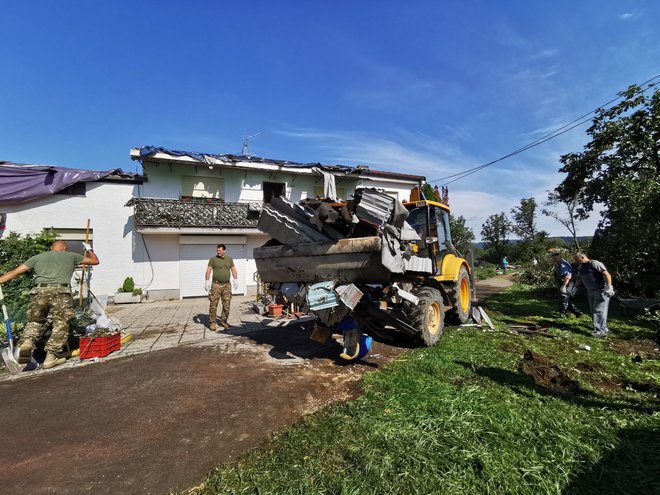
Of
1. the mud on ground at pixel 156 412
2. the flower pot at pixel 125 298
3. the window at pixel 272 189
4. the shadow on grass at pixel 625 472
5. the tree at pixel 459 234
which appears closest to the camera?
the shadow on grass at pixel 625 472

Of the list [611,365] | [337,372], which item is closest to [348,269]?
[337,372]

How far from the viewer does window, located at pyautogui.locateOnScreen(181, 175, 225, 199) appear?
13859 millimetres

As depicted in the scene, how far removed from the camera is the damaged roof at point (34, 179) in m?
10.8

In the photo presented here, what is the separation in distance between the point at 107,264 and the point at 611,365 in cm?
1510

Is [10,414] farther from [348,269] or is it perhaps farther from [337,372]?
[348,269]

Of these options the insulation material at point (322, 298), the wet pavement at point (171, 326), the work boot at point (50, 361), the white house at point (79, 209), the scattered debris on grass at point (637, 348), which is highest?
the white house at point (79, 209)

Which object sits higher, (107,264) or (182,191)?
(182,191)

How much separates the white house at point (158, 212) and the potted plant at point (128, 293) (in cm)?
35

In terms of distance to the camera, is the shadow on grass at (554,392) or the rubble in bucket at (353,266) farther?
the rubble in bucket at (353,266)

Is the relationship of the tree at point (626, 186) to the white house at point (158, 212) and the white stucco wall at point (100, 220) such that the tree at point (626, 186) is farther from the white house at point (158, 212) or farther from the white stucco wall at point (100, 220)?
the white stucco wall at point (100, 220)

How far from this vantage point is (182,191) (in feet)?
45.0

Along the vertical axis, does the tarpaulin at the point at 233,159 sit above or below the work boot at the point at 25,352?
above

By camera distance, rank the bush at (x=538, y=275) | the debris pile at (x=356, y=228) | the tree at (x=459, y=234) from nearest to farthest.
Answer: the debris pile at (x=356, y=228), the bush at (x=538, y=275), the tree at (x=459, y=234)

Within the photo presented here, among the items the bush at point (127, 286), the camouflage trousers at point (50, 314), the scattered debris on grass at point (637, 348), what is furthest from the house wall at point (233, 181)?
the scattered debris on grass at point (637, 348)
